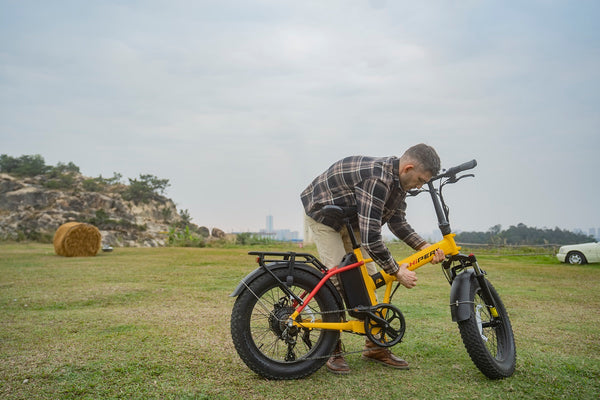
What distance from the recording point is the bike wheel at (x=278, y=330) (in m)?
3.42

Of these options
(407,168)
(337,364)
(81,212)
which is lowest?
(337,364)

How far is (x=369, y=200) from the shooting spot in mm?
3590

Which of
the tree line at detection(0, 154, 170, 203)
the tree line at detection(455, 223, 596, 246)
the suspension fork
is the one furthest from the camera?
the tree line at detection(0, 154, 170, 203)

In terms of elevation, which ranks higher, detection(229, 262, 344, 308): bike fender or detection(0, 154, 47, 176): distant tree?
detection(0, 154, 47, 176): distant tree

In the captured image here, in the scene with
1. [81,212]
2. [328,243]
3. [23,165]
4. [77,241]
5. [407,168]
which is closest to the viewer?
[407,168]

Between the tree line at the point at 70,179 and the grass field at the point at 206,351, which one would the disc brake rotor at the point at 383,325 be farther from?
the tree line at the point at 70,179

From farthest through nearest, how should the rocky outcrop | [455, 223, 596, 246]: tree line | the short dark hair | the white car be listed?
the rocky outcrop < [455, 223, 596, 246]: tree line < the white car < the short dark hair

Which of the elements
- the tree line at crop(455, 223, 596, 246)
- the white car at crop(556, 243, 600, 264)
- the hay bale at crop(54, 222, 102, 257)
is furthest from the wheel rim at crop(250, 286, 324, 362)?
the tree line at crop(455, 223, 596, 246)

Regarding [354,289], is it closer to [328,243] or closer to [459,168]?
[328,243]

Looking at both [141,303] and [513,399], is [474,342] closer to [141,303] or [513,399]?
[513,399]

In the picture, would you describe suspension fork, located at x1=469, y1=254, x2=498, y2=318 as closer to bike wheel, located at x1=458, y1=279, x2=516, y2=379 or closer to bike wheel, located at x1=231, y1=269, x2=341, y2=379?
bike wheel, located at x1=458, y1=279, x2=516, y2=379

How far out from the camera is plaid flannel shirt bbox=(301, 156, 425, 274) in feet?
11.8

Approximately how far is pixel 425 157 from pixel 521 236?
2513cm

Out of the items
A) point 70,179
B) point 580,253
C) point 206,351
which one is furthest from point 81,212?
point 206,351
